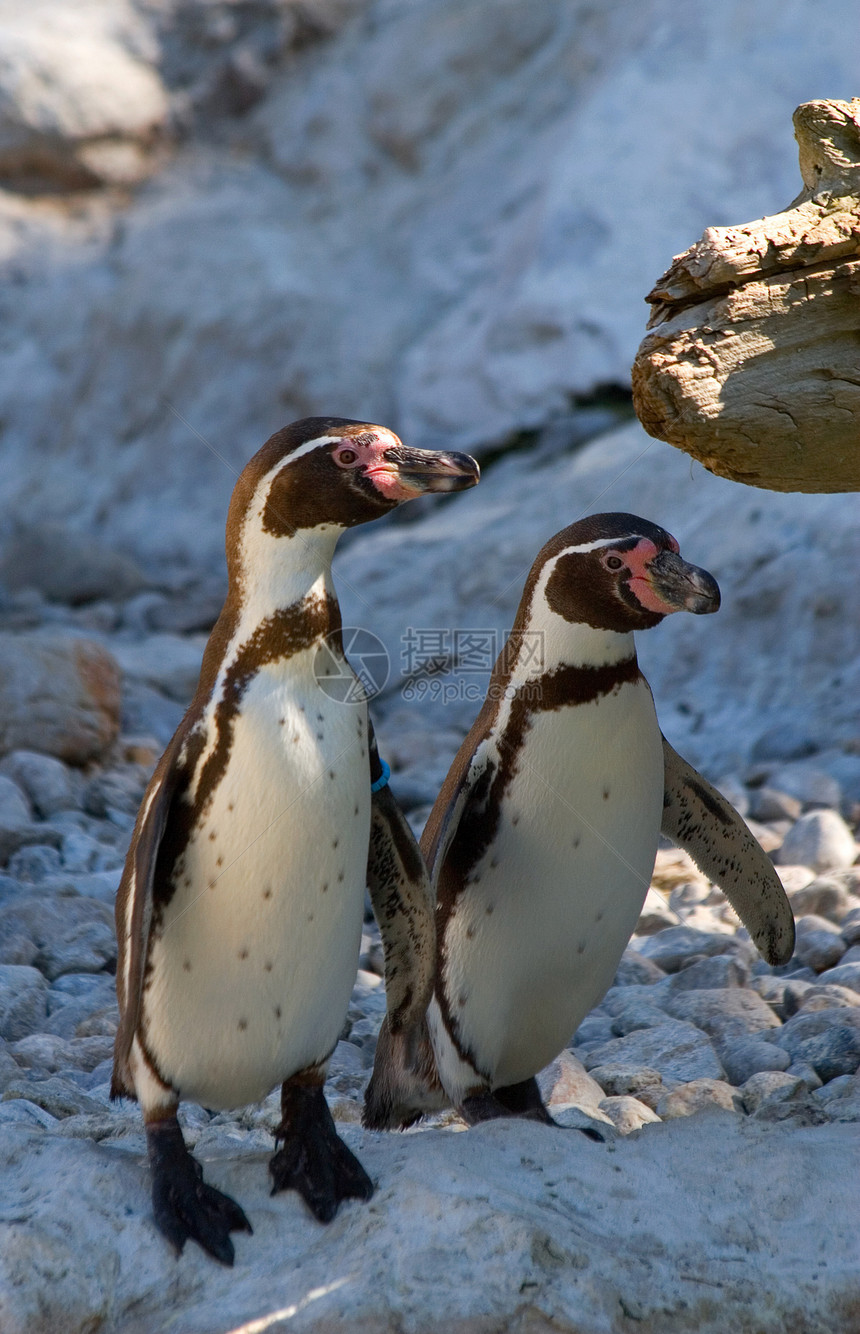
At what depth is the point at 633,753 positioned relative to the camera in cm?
253

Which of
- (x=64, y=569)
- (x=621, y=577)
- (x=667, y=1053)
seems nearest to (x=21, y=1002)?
(x=667, y=1053)

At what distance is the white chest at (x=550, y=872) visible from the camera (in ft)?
8.20

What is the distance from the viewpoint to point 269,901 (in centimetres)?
211

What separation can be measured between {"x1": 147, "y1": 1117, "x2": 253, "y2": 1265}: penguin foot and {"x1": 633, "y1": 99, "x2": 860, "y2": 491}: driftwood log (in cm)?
136

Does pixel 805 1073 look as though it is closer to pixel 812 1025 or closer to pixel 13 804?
pixel 812 1025

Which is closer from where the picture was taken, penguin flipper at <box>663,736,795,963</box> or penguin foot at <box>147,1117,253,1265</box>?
penguin foot at <box>147,1117,253,1265</box>

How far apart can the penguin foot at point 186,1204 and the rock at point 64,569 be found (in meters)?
5.88

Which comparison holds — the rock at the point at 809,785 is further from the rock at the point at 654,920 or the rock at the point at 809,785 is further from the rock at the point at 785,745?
the rock at the point at 654,920

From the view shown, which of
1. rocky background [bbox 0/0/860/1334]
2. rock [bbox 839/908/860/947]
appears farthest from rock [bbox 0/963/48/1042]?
rock [bbox 839/908/860/947]

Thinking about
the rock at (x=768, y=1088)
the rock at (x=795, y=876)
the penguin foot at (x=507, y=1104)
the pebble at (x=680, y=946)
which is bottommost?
the rock at (x=795, y=876)

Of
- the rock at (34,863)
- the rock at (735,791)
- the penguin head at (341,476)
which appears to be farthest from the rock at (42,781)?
the penguin head at (341,476)

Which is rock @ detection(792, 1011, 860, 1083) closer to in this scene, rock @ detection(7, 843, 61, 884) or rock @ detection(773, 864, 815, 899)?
rock @ detection(773, 864, 815, 899)

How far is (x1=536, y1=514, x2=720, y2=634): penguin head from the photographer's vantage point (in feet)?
7.80

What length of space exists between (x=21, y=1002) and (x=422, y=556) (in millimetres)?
3904
